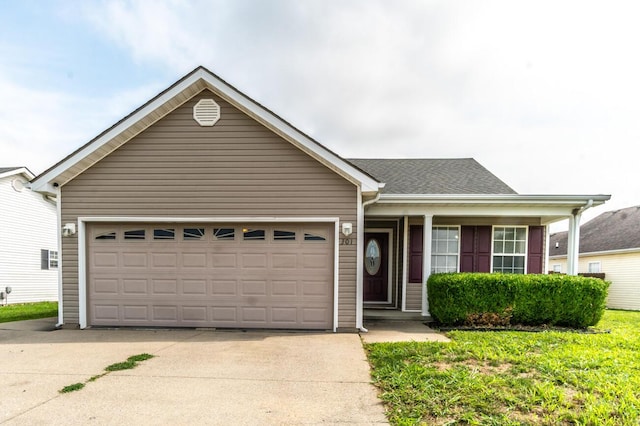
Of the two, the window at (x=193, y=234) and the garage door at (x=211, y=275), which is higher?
the window at (x=193, y=234)

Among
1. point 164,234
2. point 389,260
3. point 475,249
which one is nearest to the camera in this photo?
point 164,234

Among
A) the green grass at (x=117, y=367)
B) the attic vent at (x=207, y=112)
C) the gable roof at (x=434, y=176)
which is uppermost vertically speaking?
Answer: the attic vent at (x=207, y=112)

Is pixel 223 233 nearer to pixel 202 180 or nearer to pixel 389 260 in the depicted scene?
pixel 202 180

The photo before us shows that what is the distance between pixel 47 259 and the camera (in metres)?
14.4

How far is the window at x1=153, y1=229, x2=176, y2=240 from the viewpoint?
22.4 ft

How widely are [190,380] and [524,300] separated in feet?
21.7

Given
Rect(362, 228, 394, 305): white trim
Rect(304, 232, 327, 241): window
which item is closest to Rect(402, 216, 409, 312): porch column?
Rect(362, 228, 394, 305): white trim

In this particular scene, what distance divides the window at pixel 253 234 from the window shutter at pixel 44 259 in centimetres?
1282

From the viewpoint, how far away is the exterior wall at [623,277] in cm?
1455

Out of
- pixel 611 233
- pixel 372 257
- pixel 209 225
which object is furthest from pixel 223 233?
pixel 611 233

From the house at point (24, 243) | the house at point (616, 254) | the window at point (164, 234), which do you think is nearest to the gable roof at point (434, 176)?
the window at point (164, 234)

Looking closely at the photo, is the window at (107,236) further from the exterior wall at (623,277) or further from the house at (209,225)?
the exterior wall at (623,277)

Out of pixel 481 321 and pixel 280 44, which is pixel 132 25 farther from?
pixel 481 321

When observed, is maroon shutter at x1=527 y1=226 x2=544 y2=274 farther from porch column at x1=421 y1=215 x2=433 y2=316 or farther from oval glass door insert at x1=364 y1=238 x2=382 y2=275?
oval glass door insert at x1=364 y1=238 x2=382 y2=275
